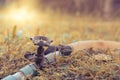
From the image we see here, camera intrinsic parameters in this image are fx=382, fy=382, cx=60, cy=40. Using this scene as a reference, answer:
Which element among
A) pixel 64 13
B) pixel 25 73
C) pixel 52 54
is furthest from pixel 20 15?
pixel 25 73

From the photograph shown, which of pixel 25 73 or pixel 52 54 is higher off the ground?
pixel 52 54

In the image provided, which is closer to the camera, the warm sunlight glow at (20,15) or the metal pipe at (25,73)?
the metal pipe at (25,73)

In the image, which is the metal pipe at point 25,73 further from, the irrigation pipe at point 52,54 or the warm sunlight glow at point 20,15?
the warm sunlight glow at point 20,15

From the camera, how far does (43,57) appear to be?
2686 mm

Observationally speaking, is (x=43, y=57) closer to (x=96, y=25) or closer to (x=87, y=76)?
(x=87, y=76)

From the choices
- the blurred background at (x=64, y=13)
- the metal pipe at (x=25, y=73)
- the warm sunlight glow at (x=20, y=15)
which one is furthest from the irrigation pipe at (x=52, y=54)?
the warm sunlight glow at (x=20, y=15)

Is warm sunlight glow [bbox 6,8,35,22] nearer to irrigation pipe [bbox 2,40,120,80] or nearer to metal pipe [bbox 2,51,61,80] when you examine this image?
irrigation pipe [bbox 2,40,120,80]

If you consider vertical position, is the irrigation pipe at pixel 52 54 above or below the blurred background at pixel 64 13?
below

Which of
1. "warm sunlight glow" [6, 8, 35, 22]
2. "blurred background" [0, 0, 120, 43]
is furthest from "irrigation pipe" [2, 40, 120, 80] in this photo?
"warm sunlight glow" [6, 8, 35, 22]

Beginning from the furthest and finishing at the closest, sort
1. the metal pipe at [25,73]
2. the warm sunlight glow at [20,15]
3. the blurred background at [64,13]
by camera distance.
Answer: the warm sunlight glow at [20,15], the blurred background at [64,13], the metal pipe at [25,73]

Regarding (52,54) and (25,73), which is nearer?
(25,73)

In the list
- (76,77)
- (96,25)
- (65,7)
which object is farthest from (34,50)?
(65,7)

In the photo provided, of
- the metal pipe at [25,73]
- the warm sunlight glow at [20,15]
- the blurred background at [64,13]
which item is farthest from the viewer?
the warm sunlight glow at [20,15]

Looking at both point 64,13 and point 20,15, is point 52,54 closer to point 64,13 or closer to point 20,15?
point 20,15
